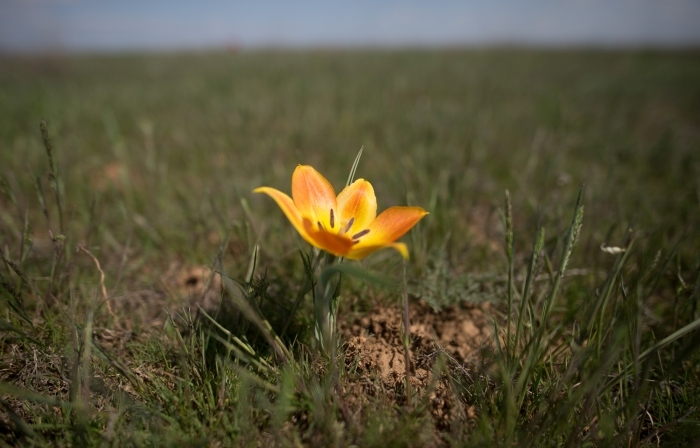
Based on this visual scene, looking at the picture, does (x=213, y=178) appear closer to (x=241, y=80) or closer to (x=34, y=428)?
(x=34, y=428)

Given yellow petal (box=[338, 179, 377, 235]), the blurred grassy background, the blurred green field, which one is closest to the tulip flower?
yellow petal (box=[338, 179, 377, 235])

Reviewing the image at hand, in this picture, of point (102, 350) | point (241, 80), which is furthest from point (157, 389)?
point (241, 80)

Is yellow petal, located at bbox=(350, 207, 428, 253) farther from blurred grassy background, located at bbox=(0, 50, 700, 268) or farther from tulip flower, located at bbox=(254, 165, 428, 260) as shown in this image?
blurred grassy background, located at bbox=(0, 50, 700, 268)

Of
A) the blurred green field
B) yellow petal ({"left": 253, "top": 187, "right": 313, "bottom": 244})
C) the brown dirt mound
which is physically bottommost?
the brown dirt mound

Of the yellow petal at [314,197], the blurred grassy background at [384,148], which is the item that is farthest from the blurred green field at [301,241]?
the yellow petal at [314,197]

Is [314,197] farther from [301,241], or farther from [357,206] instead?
[301,241]

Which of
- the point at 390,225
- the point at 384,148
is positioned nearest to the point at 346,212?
the point at 390,225
